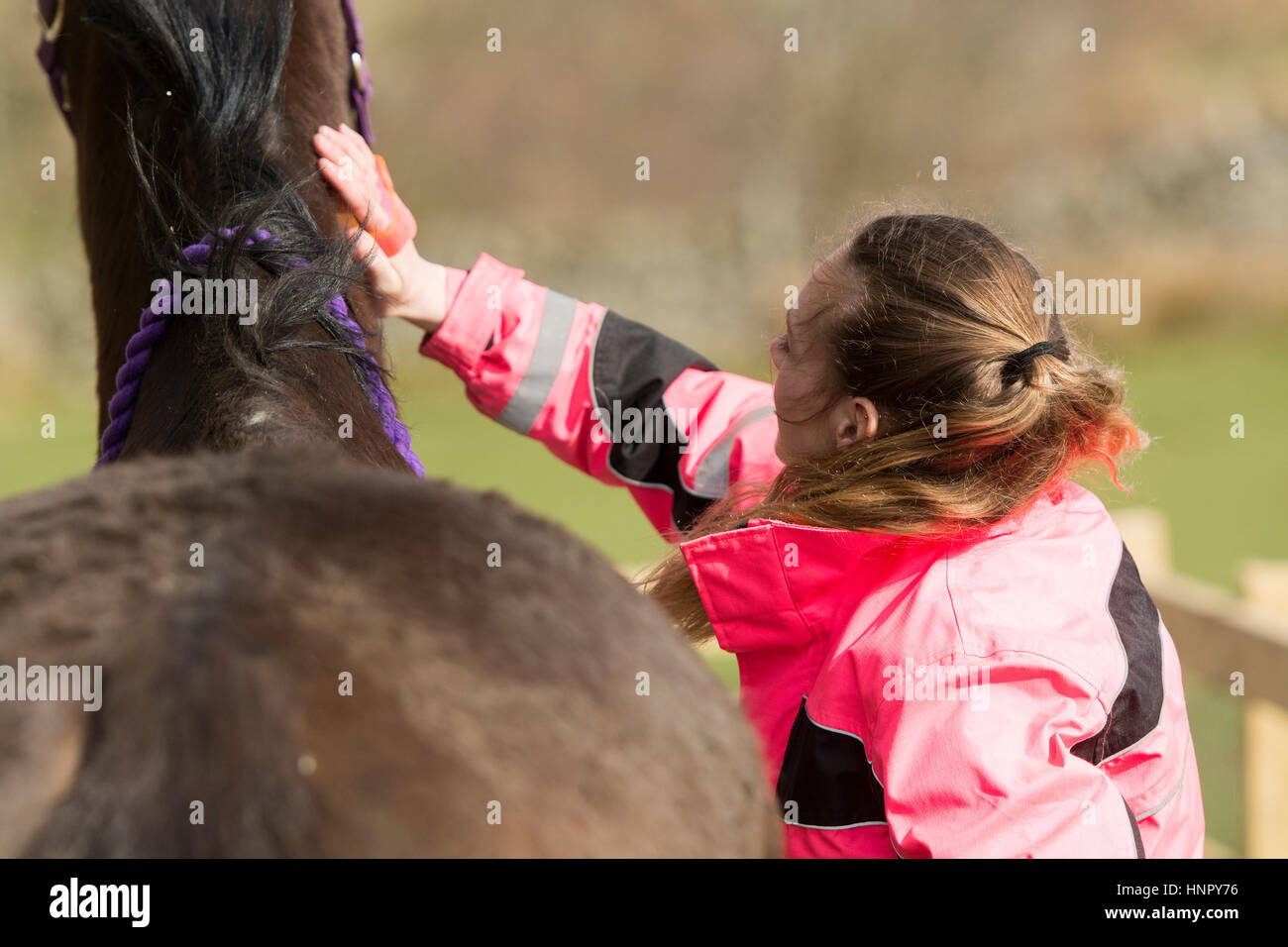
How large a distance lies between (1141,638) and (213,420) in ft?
3.25

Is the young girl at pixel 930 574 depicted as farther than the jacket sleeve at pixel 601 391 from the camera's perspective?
No

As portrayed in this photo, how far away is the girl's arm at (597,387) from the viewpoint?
1.57 m

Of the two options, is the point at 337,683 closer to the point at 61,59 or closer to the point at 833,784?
the point at 833,784

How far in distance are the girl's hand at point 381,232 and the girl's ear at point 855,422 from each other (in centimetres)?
60

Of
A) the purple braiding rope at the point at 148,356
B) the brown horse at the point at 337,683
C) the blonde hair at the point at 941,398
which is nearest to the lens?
the brown horse at the point at 337,683

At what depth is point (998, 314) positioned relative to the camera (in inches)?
50.1

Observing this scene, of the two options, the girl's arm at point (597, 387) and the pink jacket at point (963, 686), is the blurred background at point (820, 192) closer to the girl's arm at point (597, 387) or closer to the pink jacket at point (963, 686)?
the girl's arm at point (597, 387)

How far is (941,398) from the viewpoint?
1.27m

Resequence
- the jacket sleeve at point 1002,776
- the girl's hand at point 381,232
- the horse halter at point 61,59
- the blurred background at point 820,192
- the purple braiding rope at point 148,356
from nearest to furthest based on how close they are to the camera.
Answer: the jacket sleeve at point 1002,776
the purple braiding rope at point 148,356
the girl's hand at point 381,232
the horse halter at point 61,59
the blurred background at point 820,192

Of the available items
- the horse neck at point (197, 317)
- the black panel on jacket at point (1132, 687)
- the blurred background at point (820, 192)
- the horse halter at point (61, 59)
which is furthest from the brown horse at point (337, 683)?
the horse halter at point (61, 59)

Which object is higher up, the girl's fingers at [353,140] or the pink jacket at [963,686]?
the girl's fingers at [353,140]
